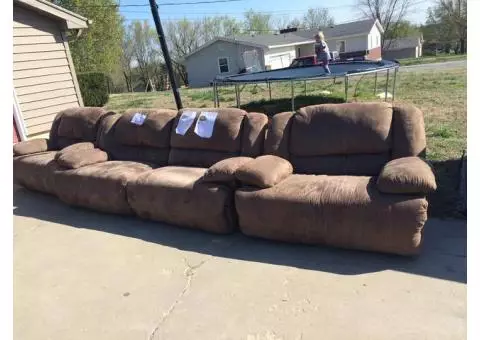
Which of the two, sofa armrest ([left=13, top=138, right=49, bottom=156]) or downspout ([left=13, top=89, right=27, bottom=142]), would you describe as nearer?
sofa armrest ([left=13, top=138, right=49, bottom=156])

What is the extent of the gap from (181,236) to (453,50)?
36.5 meters

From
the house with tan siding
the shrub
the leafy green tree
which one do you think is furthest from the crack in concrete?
the leafy green tree

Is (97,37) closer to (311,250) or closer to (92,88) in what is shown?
(92,88)

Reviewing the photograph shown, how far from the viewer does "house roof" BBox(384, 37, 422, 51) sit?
35.6 metres

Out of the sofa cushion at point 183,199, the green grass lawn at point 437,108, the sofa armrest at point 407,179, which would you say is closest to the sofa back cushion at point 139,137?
the sofa cushion at point 183,199

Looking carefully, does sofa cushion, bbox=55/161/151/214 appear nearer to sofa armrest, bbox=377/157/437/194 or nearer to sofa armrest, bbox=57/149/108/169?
sofa armrest, bbox=57/149/108/169

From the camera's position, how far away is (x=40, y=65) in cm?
651

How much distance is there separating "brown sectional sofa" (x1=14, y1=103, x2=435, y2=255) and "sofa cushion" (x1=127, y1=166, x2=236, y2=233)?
11 mm

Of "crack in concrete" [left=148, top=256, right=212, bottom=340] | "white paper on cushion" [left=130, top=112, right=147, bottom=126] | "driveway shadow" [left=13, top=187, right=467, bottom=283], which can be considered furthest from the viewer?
"white paper on cushion" [left=130, top=112, right=147, bottom=126]

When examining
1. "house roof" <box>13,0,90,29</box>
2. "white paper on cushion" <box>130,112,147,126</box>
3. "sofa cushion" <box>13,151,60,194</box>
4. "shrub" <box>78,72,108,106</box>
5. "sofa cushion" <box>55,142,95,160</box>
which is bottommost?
"sofa cushion" <box>13,151,60,194</box>

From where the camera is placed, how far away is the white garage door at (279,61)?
2586cm

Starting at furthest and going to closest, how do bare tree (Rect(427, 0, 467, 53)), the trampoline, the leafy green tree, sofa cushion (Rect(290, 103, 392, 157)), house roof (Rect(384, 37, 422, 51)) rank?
house roof (Rect(384, 37, 422, 51)), bare tree (Rect(427, 0, 467, 53)), the leafy green tree, the trampoline, sofa cushion (Rect(290, 103, 392, 157))

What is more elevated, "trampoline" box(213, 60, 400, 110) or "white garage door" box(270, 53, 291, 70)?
"white garage door" box(270, 53, 291, 70)
